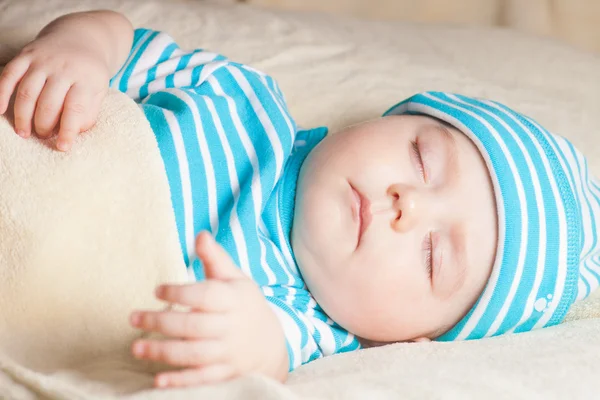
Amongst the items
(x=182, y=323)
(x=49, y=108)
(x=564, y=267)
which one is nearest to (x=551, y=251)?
(x=564, y=267)

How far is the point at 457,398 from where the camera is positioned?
Result: 0.69 meters

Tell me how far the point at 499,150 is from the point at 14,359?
67 centimetres

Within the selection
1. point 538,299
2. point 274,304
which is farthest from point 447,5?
point 274,304

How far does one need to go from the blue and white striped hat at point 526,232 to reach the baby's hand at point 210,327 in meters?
0.39

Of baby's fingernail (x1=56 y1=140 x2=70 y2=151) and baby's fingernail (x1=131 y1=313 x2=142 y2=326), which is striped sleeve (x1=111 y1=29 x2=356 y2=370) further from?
baby's fingernail (x1=131 y1=313 x2=142 y2=326)

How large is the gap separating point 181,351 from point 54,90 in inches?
14.3

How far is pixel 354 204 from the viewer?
93 cm

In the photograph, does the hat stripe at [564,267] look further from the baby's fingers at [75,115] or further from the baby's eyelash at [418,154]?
the baby's fingers at [75,115]

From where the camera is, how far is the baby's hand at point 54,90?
788mm

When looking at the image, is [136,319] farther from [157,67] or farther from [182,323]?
[157,67]

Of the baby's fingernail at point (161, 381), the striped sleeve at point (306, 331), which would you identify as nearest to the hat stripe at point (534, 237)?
the striped sleeve at point (306, 331)

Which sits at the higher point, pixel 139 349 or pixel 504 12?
pixel 504 12

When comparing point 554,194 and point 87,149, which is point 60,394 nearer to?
point 87,149

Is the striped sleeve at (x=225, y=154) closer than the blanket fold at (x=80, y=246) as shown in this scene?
No
